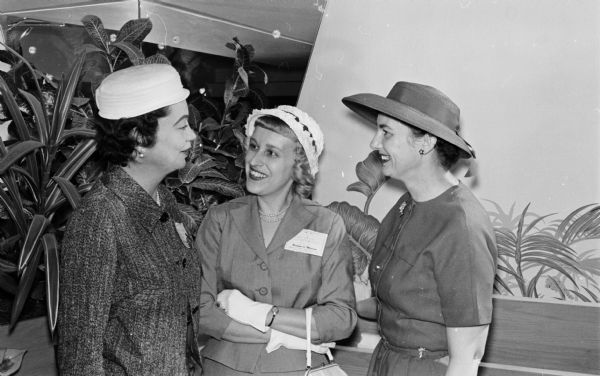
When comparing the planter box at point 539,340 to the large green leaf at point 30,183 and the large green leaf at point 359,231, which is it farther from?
the large green leaf at point 30,183

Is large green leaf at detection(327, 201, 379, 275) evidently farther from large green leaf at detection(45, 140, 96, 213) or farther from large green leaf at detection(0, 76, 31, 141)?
large green leaf at detection(0, 76, 31, 141)

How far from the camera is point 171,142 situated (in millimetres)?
1968

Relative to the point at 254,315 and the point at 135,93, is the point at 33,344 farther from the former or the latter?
the point at 135,93

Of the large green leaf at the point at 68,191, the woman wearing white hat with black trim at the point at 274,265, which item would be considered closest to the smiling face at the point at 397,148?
the woman wearing white hat with black trim at the point at 274,265

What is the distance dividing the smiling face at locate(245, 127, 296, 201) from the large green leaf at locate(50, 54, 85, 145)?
3.58 feet

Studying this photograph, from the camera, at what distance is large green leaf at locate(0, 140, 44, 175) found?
2736 millimetres

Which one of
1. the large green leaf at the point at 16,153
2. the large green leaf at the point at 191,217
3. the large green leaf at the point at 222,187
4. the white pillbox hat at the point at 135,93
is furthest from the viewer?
the large green leaf at the point at 222,187

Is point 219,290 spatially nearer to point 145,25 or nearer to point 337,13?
point 145,25

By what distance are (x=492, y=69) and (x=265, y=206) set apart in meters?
1.83

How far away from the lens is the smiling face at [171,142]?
1.95 metres

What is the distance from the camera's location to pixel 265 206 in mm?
2410

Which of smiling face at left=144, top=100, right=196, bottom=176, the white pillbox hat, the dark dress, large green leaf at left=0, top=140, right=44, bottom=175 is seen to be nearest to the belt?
the dark dress

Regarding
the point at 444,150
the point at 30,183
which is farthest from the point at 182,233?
the point at 30,183

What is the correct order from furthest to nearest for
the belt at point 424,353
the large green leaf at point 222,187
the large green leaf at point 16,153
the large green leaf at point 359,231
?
the large green leaf at point 359,231 → the large green leaf at point 222,187 → the large green leaf at point 16,153 → the belt at point 424,353
